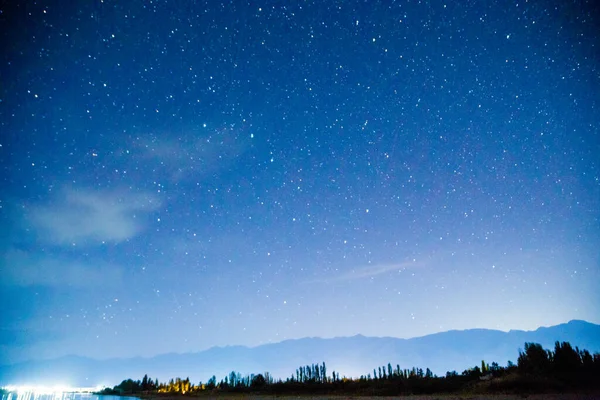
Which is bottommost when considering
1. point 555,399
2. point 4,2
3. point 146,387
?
point 146,387

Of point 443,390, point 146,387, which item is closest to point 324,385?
point 443,390

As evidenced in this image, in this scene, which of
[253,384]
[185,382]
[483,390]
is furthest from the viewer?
[185,382]

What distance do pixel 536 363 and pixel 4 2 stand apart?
1606 inches

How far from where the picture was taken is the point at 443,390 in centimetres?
3089

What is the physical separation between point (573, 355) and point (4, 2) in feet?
Answer: 138

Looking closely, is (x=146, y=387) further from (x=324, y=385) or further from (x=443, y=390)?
(x=443, y=390)

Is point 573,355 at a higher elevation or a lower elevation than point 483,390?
higher

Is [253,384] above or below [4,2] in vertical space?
below

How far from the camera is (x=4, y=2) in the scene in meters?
11.3

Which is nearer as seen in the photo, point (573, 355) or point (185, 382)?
point (573, 355)

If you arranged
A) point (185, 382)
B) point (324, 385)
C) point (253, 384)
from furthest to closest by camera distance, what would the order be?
point (185, 382) < point (253, 384) < point (324, 385)

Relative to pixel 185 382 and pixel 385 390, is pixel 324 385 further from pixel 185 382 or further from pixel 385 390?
pixel 185 382

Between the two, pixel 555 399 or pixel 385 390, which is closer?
pixel 555 399

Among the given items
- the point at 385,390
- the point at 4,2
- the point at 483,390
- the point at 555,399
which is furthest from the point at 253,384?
the point at 4,2
